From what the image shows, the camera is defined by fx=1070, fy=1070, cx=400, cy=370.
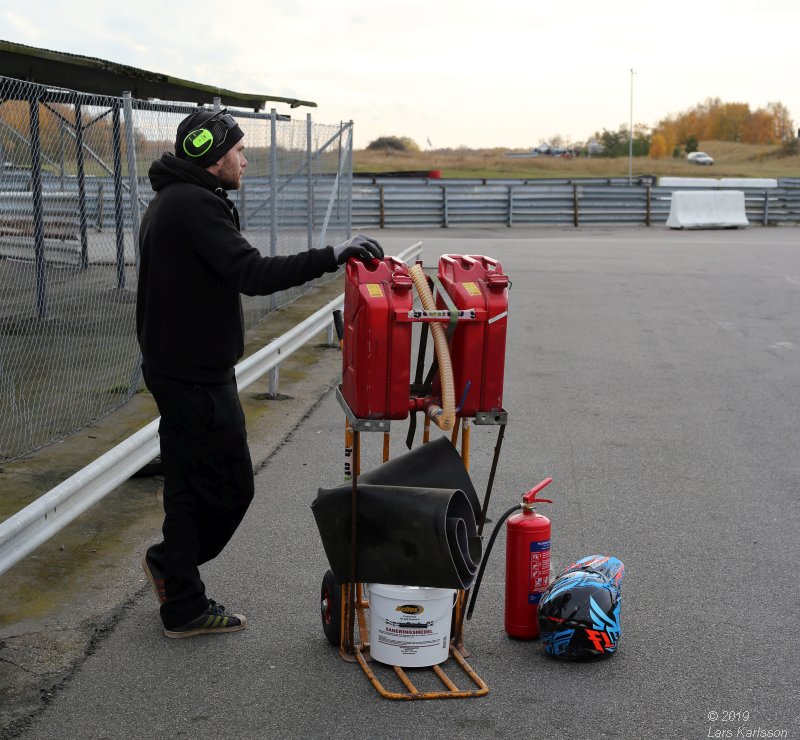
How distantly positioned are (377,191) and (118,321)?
26.3 meters

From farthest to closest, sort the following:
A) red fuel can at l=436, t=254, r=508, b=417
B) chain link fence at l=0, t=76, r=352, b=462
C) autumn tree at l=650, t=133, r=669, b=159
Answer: autumn tree at l=650, t=133, r=669, b=159 < chain link fence at l=0, t=76, r=352, b=462 < red fuel can at l=436, t=254, r=508, b=417

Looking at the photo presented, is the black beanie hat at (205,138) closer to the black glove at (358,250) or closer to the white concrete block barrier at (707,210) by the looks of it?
the black glove at (358,250)

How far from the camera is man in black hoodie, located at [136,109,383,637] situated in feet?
13.7

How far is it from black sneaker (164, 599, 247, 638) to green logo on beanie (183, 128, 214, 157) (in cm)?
188

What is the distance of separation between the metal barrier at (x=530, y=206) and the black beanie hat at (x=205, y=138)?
106ft

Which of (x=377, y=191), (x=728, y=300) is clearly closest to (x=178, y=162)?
(x=728, y=300)

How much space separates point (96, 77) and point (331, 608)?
1127 centimetres

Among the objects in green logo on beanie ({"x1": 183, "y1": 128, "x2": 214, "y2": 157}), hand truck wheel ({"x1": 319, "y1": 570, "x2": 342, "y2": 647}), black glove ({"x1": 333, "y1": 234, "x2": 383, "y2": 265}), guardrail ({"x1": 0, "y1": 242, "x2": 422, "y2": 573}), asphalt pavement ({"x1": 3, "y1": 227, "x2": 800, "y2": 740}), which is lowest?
asphalt pavement ({"x1": 3, "y1": 227, "x2": 800, "y2": 740})

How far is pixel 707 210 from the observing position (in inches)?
1380

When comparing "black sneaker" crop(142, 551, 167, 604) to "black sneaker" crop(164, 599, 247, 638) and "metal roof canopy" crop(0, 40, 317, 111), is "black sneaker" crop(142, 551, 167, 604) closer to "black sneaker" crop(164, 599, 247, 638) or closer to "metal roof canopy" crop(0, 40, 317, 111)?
"black sneaker" crop(164, 599, 247, 638)

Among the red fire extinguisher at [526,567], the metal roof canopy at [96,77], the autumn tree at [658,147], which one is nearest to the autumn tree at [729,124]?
the autumn tree at [658,147]

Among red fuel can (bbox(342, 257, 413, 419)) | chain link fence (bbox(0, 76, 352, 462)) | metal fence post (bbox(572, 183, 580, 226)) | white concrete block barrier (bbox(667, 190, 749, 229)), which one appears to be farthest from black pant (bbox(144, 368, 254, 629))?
metal fence post (bbox(572, 183, 580, 226))

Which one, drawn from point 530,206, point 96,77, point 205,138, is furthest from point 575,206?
point 205,138

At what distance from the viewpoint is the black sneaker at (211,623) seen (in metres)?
4.50
